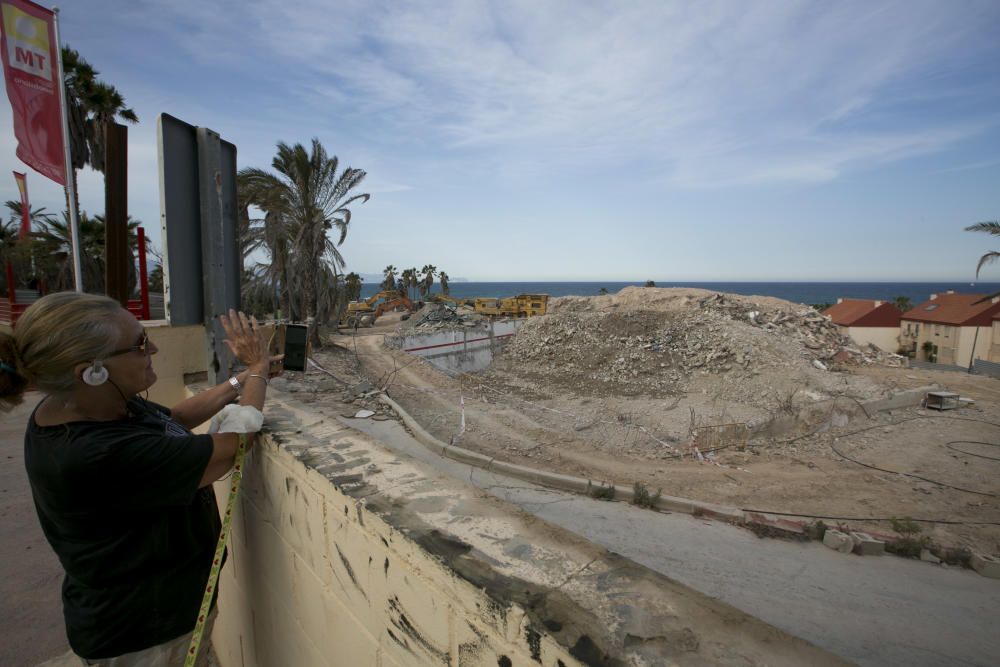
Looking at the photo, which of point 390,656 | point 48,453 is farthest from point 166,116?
point 390,656

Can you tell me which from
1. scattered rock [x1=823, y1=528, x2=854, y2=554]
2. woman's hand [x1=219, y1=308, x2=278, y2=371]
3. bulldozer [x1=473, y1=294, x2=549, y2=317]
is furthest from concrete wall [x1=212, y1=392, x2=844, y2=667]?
bulldozer [x1=473, y1=294, x2=549, y2=317]

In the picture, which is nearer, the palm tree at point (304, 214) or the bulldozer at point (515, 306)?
the palm tree at point (304, 214)

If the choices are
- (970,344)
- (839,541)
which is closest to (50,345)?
(839,541)

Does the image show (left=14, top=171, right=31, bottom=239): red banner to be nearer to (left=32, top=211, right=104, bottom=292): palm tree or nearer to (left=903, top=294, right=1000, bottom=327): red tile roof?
(left=32, top=211, right=104, bottom=292): palm tree

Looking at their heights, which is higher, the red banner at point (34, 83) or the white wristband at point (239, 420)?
the red banner at point (34, 83)

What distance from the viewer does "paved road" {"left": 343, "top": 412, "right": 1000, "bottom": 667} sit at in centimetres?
535

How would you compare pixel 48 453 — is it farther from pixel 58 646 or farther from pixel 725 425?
pixel 725 425

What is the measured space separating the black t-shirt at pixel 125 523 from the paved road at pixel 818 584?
4293mm

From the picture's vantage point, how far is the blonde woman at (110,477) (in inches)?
48.8

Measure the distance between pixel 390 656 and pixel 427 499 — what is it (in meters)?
0.41

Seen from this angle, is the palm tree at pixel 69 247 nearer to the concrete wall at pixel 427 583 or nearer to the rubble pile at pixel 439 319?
the rubble pile at pixel 439 319

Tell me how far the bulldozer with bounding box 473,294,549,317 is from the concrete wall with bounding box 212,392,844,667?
102 feet

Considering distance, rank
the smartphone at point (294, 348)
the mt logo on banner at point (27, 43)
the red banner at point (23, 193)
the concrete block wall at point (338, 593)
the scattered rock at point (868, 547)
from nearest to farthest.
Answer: the concrete block wall at point (338, 593) → the smartphone at point (294, 348) → the mt logo on banner at point (27, 43) → the scattered rock at point (868, 547) → the red banner at point (23, 193)

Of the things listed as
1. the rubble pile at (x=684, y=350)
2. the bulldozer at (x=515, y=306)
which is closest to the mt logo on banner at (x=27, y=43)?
the rubble pile at (x=684, y=350)
